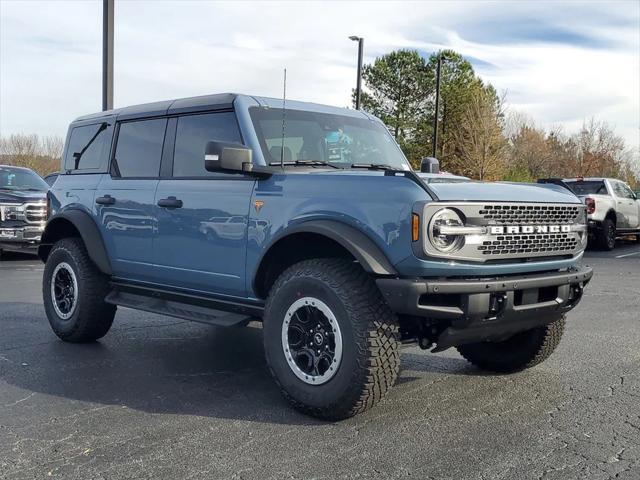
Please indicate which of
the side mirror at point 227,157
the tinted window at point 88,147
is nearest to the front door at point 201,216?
the side mirror at point 227,157

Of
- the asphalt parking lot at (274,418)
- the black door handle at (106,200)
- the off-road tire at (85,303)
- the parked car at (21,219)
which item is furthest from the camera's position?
the parked car at (21,219)

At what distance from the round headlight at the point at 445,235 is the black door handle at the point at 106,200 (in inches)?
120

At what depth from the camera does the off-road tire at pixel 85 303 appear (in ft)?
19.4

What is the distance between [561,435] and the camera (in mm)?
3795

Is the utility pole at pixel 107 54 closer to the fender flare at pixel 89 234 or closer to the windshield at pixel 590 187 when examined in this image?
the fender flare at pixel 89 234

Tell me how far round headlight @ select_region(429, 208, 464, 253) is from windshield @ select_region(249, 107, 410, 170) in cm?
133

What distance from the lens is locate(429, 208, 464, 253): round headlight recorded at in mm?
3719

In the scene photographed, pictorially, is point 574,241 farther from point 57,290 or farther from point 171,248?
point 57,290

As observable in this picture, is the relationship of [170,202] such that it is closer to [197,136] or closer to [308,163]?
[197,136]

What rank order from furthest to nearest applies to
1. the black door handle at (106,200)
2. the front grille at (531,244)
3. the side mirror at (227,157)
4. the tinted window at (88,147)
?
the tinted window at (88,147) → the black door handle at (106,200) → the side mirror at (227,157) → the front grille at (531,244)

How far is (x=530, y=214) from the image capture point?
416 cm

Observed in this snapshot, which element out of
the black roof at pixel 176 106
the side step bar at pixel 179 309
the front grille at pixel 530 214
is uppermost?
the black roof at pixel 176 106

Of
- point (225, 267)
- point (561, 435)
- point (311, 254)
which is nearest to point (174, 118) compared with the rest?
point (225, 267)

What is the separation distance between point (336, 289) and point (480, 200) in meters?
0.95
